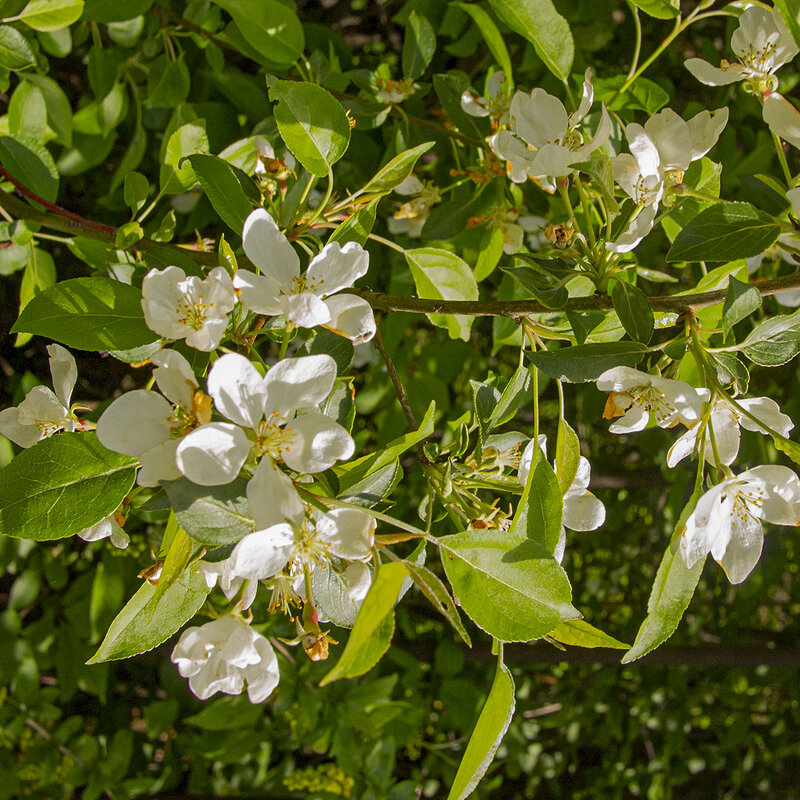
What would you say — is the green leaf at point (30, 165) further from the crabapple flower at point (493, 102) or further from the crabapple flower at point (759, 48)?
the crabapple flower at point (759, 48)

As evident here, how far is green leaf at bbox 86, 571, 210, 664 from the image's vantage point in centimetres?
69

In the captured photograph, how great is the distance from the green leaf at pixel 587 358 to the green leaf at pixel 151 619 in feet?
1.37

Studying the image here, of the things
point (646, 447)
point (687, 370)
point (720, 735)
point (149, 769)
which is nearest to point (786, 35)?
point (687, 370)

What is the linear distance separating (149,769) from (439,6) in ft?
7.33

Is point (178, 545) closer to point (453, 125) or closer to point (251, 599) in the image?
point (251, 599)

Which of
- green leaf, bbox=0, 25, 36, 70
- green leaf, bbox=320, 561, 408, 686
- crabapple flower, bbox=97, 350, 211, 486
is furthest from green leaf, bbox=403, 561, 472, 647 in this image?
green leaf, bbox=0, 25, 36, 70

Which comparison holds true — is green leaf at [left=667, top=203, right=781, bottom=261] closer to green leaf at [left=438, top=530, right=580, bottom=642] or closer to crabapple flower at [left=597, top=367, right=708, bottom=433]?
crabapple flower at [left=597, top=367, right=708, bottom=433]

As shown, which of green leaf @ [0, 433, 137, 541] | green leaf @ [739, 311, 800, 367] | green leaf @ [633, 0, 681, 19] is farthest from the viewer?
green leaf @ [633, 0, 681, 19]

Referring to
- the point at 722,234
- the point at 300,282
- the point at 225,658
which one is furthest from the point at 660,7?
the point at 225,658

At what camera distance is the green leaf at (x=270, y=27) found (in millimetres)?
1128

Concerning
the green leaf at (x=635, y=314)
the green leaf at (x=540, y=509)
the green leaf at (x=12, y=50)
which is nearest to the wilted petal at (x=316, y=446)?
the green leaf at (x=540, y=509)

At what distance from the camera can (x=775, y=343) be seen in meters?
0.76

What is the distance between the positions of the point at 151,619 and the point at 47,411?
→ 1.02ft

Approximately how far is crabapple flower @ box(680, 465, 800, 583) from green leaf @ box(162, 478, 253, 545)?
45 centimetres
